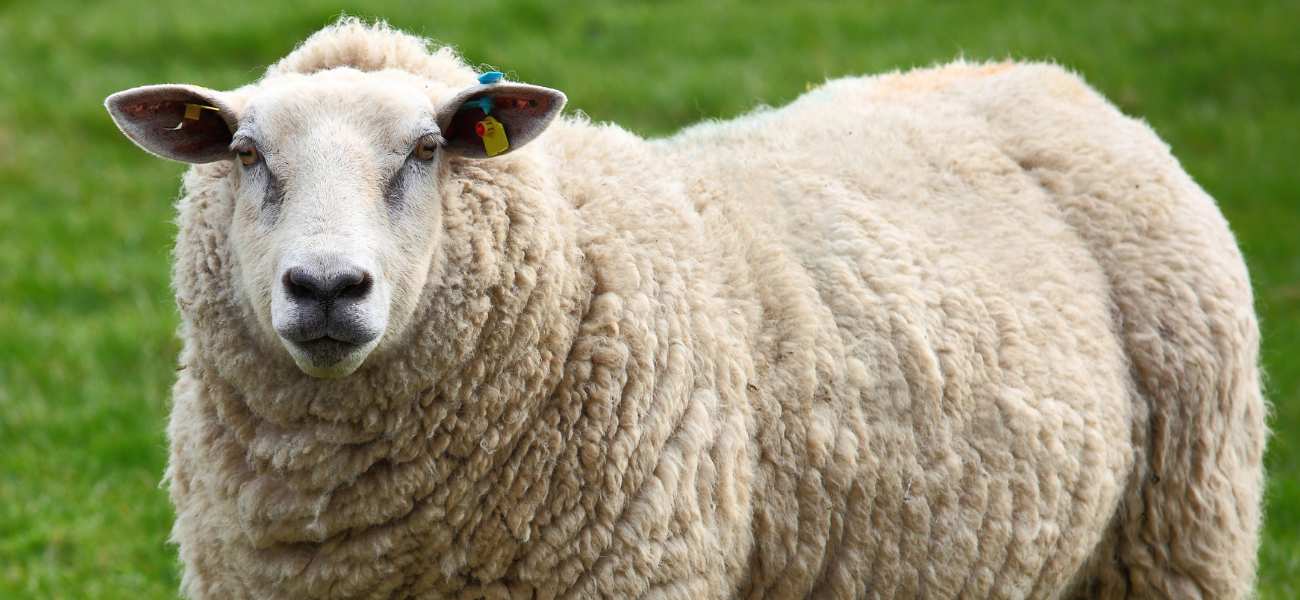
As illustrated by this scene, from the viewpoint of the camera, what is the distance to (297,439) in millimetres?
2693

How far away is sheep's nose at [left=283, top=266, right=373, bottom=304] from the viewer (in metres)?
2.37

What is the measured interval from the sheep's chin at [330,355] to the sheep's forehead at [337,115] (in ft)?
1.49

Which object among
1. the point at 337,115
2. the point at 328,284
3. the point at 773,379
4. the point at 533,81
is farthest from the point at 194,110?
the point at 533,81

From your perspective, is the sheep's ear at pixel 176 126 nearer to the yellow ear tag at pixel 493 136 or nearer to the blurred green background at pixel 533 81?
the yellow ear tag at pixel 493 136

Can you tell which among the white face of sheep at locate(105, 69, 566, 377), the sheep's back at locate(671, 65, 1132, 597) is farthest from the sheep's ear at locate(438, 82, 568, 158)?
the sheep's back at locate(671, 65, 1132, 597)

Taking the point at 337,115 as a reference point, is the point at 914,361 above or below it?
below

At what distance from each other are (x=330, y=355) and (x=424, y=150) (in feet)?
1.75

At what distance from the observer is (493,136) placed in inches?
108

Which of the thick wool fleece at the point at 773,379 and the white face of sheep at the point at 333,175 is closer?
the white face of sheep at the point at 333,175

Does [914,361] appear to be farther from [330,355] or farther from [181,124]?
[181,124]

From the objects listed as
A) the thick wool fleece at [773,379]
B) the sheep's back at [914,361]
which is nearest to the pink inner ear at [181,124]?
the thick wool fleece at [773,379]

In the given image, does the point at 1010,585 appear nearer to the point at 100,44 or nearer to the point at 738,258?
the point at 738,258

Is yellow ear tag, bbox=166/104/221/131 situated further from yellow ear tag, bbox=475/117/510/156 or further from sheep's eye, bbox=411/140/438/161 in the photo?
yellow ear tag, bbox=475/117/510/156

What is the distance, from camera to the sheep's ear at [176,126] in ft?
9.00
